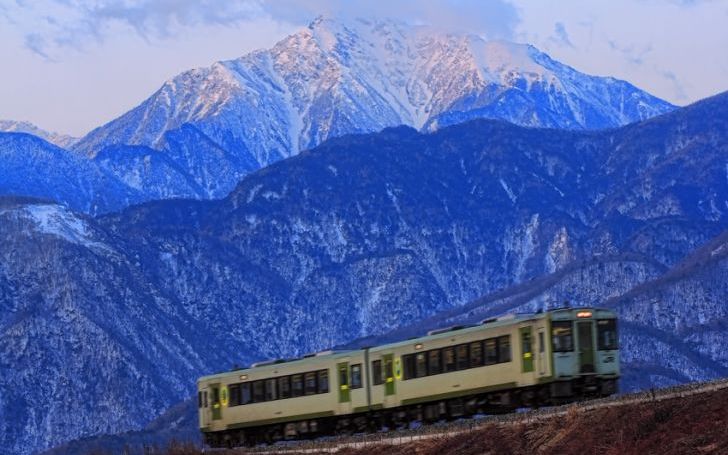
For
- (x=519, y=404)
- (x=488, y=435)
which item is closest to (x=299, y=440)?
(x=519, y=404)

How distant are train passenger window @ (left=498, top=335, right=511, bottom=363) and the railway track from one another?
2767 mm

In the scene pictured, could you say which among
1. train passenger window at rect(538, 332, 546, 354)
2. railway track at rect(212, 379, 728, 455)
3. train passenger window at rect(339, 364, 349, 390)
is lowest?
railway track at rect(212, 379, 728, 455)

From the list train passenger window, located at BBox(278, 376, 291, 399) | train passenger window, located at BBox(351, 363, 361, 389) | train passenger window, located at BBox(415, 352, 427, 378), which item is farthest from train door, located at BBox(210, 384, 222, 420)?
train passenger window, located at BBox(415, 352, 427, 378)

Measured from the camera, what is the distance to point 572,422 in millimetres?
64062

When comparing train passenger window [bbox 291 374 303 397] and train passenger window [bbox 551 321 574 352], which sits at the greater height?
train passenger window [bbox 551 321 574 352]

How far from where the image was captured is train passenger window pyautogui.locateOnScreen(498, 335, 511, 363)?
80.0 m

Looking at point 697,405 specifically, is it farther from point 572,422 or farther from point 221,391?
point 221,391

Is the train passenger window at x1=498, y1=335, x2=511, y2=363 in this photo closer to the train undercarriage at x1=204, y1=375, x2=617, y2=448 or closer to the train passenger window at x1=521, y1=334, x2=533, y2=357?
the train passenger window at x1=521, y1=334, x2=533, y2=357

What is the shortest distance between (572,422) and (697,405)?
756 cm

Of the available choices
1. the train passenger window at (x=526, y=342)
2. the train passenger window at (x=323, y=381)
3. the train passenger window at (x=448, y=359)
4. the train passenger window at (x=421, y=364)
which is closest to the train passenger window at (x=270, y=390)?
the train passenger window at (x=323, y=381)

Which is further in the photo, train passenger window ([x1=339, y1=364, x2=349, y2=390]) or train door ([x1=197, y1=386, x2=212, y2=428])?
train door ([x1=197, y1=386, x2=212, y2=428])

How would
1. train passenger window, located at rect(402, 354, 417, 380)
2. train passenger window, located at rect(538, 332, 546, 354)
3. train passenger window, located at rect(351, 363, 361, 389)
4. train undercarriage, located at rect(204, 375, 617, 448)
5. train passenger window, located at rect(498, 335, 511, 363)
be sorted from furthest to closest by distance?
train passenger window, located at rect(351, 363, 361, 389)
train passenger window, located at rect(402, 354, 417, 380)
train passenger window, located at rect(498, 335, 511, 363)
train undercarriage, located at rect(204, 375, 617, 448)
train passenger window, located at rect(538, 332, 546, 354)

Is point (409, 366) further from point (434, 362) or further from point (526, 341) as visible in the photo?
point (526, 341)

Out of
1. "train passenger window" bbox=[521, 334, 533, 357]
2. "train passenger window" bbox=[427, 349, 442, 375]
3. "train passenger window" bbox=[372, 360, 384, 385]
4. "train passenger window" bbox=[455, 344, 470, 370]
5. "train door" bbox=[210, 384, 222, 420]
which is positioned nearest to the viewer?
"train passenger window" bbox=[521, 334, 533, 357]
